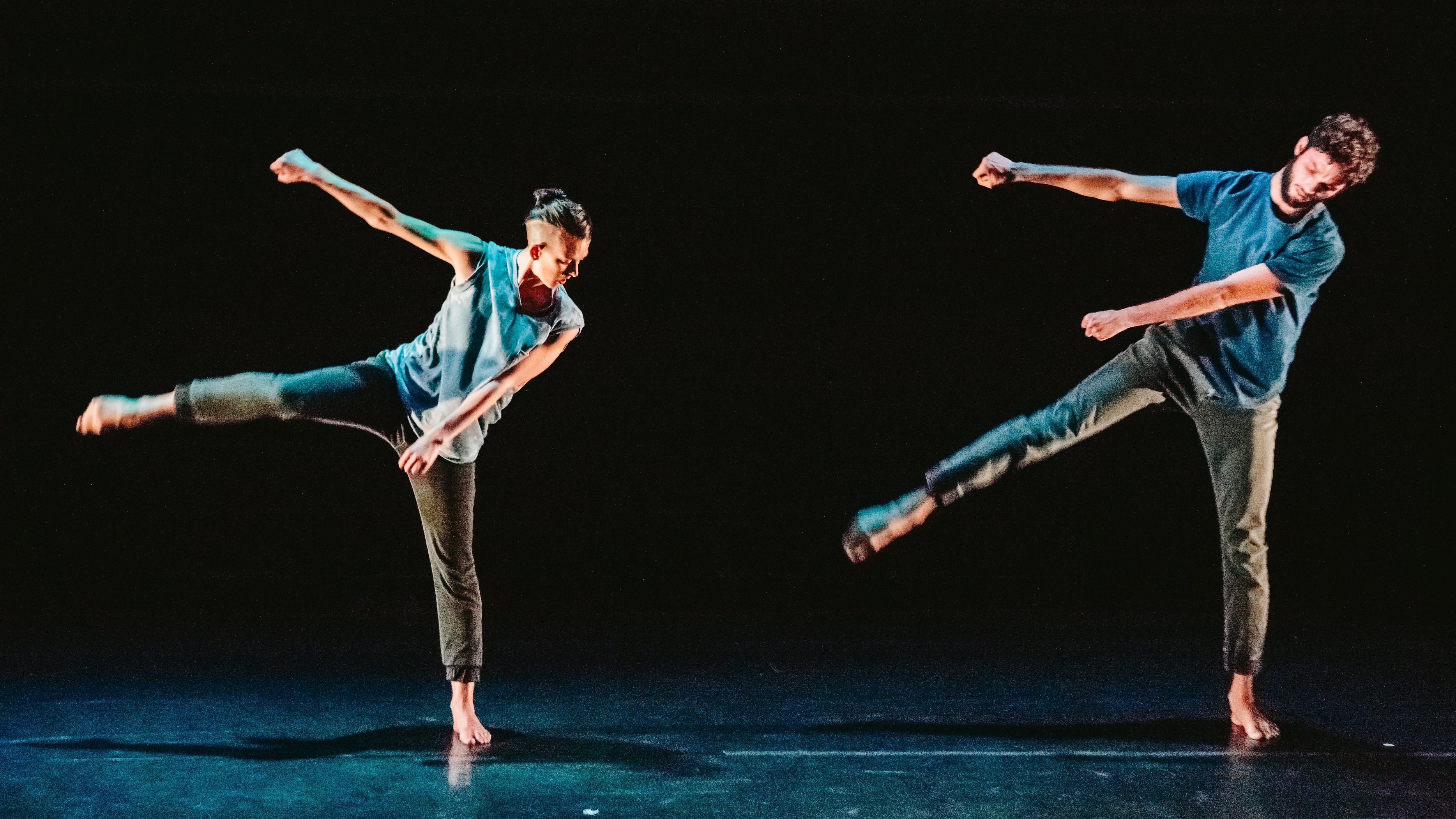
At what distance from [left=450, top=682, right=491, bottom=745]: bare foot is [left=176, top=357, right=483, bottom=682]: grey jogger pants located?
0.03m

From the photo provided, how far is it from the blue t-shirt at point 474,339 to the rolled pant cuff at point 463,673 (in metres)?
0.50

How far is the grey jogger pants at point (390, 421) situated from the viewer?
3.06 m

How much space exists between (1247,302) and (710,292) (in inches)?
88.1

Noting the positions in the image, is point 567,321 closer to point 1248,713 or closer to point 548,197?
point 548,197

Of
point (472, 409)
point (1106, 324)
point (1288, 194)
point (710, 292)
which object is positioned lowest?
point (472, 409)

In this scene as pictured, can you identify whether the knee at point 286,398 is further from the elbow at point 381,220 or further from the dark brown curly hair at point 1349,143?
the dark brown curly hair at point 1349,143

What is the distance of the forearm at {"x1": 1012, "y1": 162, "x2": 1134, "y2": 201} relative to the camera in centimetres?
322

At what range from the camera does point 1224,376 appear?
320cm

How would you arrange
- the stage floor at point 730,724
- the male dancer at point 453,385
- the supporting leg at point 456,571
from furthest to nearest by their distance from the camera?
1. the supporting leg at point 456,571
2. the male dancer at point 453,385
3. the stage floor at point 730,724

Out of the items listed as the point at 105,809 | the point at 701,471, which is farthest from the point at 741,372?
the point at 105,809

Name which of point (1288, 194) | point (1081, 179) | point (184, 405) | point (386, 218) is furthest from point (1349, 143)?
point (184, 405)

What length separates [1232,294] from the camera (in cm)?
305

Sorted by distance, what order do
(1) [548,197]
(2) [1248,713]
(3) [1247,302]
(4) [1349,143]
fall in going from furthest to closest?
1. (2) [1248,713]
2. (3) [1247,302]
3. (1) [548,197]
4. (4) [1349,143]

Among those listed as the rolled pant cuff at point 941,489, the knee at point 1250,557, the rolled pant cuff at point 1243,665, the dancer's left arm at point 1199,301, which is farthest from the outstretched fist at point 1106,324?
the rolled pant cuff at point 1243,665
